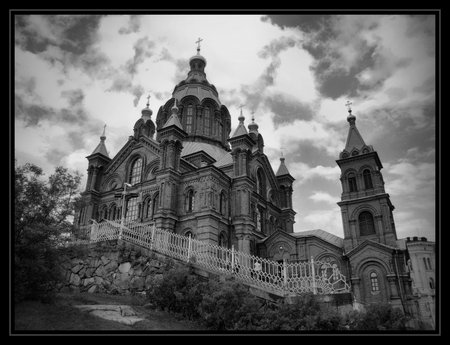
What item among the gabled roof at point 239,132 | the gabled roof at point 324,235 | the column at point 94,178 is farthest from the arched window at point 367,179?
the column at point 94,178

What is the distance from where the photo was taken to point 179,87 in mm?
45281

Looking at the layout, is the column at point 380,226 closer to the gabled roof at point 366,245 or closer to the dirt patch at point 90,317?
the gabled roof at point 366,245

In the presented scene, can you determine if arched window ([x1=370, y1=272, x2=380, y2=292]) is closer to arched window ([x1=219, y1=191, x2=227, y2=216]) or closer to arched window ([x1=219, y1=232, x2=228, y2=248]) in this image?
arched window ([x1=219, y1=232, x2=228, y2=248])

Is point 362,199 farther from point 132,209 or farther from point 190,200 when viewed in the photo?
point 132,209

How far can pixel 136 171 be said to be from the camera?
33938 mm

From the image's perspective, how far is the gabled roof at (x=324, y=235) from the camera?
99.6ft

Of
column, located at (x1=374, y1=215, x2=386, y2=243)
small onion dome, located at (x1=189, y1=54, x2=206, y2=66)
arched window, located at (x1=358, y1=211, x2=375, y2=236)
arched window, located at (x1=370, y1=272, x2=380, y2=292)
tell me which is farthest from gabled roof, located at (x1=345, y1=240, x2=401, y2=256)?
small onion dome, located at (x1=189, y1=54, x2=206, y2=66)

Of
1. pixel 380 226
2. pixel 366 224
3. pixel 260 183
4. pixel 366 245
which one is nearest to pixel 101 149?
pixel 260 183

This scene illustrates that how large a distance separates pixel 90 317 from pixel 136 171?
24873mm

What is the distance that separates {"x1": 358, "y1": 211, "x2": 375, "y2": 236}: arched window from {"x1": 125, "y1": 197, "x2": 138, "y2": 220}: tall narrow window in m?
19.1

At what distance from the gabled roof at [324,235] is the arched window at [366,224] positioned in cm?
204
